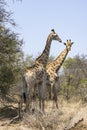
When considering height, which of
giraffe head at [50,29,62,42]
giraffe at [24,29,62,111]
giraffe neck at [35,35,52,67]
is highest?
giraffe head at [50,29,62,42]

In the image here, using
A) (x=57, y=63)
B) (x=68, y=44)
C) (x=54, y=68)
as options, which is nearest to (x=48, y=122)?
(x=54, y=68)

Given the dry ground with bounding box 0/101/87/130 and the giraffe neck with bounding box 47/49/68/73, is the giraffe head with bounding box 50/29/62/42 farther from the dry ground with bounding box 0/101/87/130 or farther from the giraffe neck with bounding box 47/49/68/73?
the dry ground with bounding box 0/101/87/130

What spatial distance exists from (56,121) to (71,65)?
18.4m

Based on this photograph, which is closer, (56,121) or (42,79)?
(56,121)

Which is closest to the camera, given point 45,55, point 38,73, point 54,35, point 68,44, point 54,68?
point 38,73

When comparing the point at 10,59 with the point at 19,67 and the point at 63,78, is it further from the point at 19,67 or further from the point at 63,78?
the point at 63,78

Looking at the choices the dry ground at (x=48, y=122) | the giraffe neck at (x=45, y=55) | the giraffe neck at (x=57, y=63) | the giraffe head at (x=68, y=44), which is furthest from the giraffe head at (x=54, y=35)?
the dry ground at (x=48, y=122)

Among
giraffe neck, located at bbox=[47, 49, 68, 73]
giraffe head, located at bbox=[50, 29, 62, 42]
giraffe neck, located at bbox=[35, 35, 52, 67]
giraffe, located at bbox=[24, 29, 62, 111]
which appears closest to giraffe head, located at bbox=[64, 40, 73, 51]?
giraffe neck, located at bbox=[47, 49, 68, 73]

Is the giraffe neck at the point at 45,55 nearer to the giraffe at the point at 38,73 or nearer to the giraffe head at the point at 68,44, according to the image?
the giraffe at the point at 38,73

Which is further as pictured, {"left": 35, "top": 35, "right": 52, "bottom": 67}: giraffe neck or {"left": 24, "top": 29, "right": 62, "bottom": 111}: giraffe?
{"left": 35, "top": 35, "right": 52, "bottom": 67}: giraffe neck

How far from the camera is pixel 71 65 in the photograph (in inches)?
1096

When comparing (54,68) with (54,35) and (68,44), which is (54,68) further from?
(68,44)

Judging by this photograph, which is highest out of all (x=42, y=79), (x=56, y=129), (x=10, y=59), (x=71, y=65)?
(x=71, y=65)

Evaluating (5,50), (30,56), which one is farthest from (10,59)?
(30,56)
